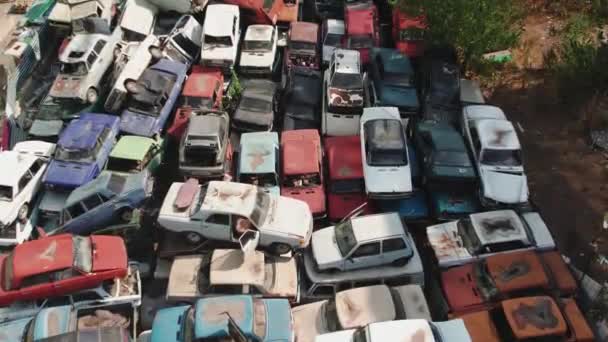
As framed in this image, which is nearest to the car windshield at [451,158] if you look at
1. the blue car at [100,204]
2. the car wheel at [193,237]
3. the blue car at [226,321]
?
the blue car at [226,321]

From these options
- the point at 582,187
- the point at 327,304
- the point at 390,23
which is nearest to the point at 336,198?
the point at 327,304

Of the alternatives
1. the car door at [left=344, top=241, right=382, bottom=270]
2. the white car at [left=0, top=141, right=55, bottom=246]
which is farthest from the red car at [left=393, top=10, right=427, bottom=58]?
the white car at [left=0, top=141, right=55, bottom=246]

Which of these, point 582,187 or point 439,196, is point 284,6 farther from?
point 582,187

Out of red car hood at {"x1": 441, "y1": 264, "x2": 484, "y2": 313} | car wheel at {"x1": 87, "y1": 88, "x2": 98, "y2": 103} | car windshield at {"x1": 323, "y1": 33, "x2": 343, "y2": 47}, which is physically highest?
car windshield at {"x1": 323, "y1": 33, "x2": 343, "y2": 47}

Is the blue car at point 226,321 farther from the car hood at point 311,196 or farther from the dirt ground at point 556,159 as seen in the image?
the dirt ground at point 556,159

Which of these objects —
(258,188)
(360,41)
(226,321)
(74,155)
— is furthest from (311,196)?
(360,41)

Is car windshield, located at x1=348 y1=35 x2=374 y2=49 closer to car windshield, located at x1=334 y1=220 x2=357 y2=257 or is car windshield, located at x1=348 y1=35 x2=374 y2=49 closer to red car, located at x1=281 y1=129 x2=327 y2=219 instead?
red car, located at x1=281 y1=129 x2=327 y2=219

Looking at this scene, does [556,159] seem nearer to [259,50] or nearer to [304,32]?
[304,32]

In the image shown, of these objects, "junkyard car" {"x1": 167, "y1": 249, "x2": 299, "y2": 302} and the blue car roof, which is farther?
the blue car roof
